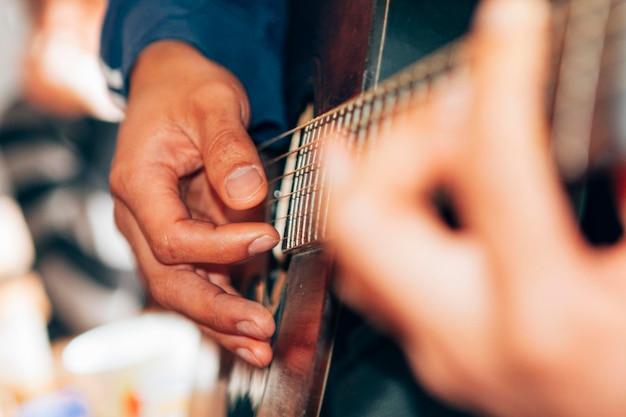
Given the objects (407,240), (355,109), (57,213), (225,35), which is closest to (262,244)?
(355,109)

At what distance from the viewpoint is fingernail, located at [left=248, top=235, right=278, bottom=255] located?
0.62 m

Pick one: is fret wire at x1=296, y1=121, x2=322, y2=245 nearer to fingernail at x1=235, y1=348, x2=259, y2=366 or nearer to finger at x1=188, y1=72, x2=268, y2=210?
finger at x1=188, y1=72, x2=268, y2=210

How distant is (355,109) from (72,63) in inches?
72.0

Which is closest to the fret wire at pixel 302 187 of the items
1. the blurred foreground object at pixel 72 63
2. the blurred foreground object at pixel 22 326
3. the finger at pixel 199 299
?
the finger at pixel 199 299

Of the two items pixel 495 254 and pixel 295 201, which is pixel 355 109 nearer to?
pixel 295 201

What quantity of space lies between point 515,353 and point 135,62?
2.51 ft

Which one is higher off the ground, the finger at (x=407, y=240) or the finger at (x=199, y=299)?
the finger at (x=407, y=240)

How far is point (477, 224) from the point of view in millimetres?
325

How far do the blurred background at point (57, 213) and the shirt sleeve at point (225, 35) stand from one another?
100 cm

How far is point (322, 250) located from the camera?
0.61 m

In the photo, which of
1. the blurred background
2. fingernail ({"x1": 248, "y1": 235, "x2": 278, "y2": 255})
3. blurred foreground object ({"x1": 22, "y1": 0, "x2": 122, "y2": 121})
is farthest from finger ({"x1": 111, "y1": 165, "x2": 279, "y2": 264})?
blurred foreground object ({"x1": 22, "y1": 0, "x2": 122, "y2": 121})

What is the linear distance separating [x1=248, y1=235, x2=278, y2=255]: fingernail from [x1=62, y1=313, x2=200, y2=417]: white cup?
138 centimetres

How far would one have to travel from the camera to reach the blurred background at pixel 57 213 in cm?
188

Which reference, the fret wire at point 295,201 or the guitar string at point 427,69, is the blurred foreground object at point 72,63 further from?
the guitar string at point 427,69
